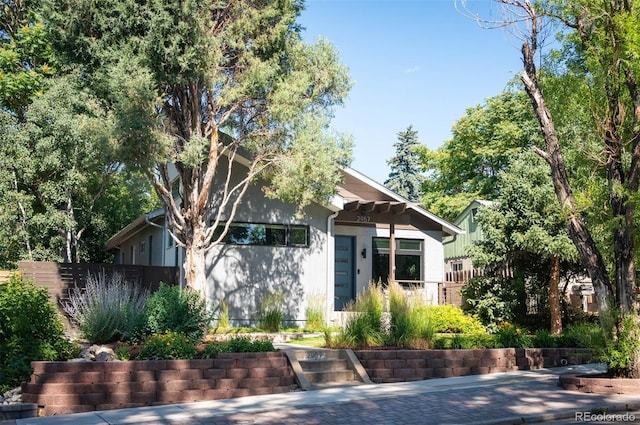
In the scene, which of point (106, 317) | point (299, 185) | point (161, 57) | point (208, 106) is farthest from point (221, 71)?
point (106, 317)

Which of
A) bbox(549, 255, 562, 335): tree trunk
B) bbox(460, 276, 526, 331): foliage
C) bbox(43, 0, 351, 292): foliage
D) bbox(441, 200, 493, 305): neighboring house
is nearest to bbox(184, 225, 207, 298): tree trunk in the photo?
bbox(43, 0, 351, 292): foliage

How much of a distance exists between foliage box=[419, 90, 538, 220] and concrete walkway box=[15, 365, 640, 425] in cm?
2440

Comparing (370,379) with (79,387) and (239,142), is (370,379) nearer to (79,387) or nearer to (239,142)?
(79,387)

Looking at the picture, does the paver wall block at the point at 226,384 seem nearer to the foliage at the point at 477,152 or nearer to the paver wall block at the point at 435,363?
the paver wall block at the point at 435,363

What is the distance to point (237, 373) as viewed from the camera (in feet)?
32.8

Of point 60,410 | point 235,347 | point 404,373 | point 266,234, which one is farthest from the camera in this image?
point 266,234

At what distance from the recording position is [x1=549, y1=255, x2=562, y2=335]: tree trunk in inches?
692

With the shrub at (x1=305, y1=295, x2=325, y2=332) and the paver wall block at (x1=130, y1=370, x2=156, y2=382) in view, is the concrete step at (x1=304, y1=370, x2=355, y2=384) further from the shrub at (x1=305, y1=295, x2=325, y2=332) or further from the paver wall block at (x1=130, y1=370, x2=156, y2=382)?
the shrub at (x1=305, y1=295, x2=325, y2=332)

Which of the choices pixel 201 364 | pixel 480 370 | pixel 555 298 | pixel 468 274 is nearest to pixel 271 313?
pixel 480 370

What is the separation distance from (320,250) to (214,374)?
8.56m

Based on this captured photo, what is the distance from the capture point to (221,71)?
1561cm

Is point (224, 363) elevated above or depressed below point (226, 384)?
above

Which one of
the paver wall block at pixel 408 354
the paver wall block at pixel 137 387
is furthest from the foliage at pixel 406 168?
the paver wall block at pixel 137 387

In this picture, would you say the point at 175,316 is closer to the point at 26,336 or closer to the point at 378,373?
the point at 26,336
